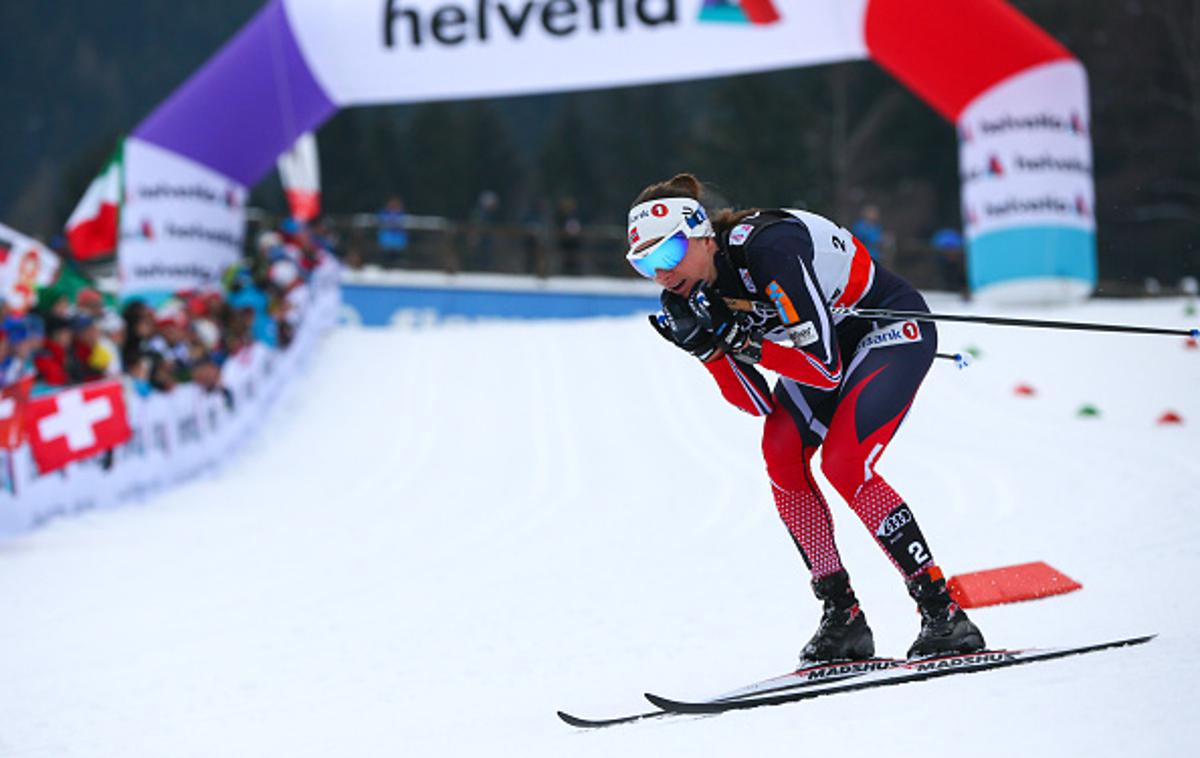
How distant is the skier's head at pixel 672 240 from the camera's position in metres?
4.23

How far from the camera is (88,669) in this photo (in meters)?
5.48

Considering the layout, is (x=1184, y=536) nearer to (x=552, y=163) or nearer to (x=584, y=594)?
(x=584, y=594)

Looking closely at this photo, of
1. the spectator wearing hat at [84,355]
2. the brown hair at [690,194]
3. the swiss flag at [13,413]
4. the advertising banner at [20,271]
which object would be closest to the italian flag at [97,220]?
the advertising banner at [20,271]

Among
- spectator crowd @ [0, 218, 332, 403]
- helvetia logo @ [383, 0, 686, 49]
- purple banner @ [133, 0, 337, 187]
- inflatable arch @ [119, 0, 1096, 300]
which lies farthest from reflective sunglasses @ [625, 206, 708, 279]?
purple banner @ [133, 0, 337, 187]

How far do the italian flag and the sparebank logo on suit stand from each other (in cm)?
370

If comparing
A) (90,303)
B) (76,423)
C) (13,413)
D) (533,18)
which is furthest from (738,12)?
(13,413)

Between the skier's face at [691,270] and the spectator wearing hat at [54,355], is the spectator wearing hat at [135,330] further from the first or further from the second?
the skier's face at [691,270]

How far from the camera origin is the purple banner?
16656 mm

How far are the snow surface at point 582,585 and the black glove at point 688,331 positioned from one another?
1.06m

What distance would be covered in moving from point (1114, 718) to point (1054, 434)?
763 centimetres

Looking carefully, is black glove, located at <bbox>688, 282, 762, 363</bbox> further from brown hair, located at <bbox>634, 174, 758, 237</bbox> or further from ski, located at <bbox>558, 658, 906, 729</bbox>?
ski, located at <bbox>558, 658, 906, 729</bbox>

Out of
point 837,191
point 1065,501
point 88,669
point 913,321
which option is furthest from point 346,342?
point 837,191

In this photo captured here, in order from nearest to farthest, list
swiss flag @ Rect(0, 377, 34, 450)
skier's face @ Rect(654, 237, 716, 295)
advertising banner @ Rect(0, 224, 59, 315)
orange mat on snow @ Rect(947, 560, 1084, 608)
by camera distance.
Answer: skier's face @ Rect(654, 237, 716, 295) → orange mat on snow @ Rect(947, 560, 1084, 608) → swiss flag @ Rect(0, 377, 34, 450) → advertising banner @ Rect(0, 224, 59, 315)

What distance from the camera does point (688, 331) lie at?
4.16 metres
